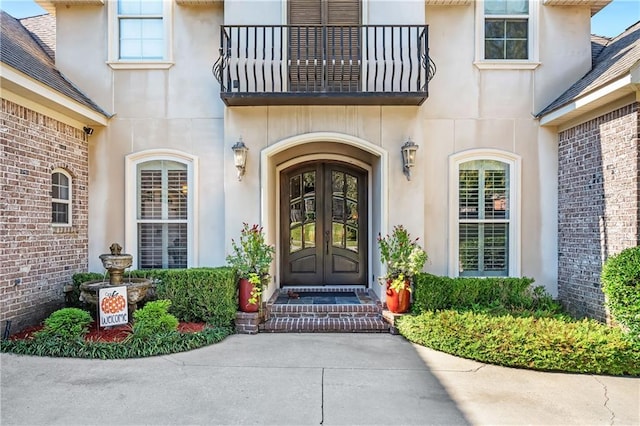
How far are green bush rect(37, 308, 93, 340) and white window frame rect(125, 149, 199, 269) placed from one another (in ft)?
5.83

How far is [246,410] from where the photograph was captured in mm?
3574

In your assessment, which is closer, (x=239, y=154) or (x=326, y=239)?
(x=239, y=154)

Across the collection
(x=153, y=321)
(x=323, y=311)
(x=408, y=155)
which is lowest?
(x=323, y=311)

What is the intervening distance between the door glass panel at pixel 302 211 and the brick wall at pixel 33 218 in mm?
3717

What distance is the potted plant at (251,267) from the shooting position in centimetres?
593

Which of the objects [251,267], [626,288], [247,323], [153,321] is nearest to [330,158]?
[251,267]

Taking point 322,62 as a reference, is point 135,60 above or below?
above

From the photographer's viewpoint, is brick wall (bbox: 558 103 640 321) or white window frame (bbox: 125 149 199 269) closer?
brick wall (bbox: 558 103 640 321)

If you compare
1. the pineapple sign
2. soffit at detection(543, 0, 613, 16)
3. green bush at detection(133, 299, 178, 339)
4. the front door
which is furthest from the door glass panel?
soffit at detection(543, 0, 613, 16)

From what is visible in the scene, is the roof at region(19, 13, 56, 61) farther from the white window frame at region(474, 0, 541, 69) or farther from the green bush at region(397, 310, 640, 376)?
the green bush at region(397, 310, 640, 376)

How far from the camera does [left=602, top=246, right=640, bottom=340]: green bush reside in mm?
4578

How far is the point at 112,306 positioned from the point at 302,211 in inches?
152

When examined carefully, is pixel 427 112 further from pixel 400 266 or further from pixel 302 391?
pixel 302 391

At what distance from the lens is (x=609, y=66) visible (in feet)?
20.0
